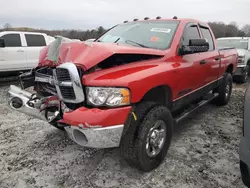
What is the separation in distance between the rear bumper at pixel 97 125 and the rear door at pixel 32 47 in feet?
23.8

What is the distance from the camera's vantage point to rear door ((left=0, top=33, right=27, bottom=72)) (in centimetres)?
812

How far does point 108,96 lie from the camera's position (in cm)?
229

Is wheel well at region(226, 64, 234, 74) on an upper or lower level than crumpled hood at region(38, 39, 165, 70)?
lower

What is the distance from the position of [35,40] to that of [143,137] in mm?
7926

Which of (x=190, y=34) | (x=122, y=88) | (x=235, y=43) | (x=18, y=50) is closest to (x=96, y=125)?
(x=122, y=88)

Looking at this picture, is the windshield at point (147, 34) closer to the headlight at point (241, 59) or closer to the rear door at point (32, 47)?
the headlight at point (241, 59)

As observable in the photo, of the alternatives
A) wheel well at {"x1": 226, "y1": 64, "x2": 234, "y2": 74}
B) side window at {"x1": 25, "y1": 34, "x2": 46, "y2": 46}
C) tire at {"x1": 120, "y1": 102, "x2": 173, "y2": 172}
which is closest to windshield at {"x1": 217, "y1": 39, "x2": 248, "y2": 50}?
wheel well at {"x1": 226, "y1": 64, "x2": 234, "y2": 74}

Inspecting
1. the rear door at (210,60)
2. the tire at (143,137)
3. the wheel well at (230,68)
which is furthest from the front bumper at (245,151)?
the wheel well at (230,68)

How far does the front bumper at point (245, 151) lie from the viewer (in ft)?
6.15

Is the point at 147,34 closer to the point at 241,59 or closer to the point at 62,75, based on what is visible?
the point at 62,75

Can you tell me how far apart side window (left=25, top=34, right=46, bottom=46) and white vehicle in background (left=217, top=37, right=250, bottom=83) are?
6583 mm

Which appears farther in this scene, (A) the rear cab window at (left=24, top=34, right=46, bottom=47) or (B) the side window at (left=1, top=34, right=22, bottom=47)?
(A) the rear cab window at (left=24, top=34, right=46, bottom=47)

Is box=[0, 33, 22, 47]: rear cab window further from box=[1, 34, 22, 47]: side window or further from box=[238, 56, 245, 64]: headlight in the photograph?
box=[238, 56, 245, 64]: headlight

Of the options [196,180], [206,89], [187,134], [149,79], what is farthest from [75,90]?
[206,89]
